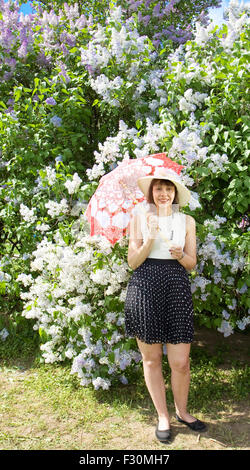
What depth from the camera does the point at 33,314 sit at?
12.1ft

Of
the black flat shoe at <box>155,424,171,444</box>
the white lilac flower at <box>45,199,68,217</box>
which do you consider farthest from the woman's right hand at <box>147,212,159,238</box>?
the black flat shoe at <box>155,424,171,444</box>

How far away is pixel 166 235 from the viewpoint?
9.31ft

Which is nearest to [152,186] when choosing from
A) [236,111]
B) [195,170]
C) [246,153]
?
[195,170]

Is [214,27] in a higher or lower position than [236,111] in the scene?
higher

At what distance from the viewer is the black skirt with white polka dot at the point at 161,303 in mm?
2826

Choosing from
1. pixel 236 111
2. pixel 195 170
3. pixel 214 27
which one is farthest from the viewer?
pixel 214 27

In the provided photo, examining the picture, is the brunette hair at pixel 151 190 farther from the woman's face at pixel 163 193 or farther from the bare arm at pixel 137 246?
the bare arm at pixel 137 246

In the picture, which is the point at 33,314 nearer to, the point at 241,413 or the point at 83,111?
the point at 241,413

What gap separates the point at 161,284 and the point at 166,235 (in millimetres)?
292

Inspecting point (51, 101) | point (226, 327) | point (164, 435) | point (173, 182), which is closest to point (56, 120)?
point (51, 101)

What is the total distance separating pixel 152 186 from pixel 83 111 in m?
1.99

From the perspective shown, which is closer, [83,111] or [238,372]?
[238,372]

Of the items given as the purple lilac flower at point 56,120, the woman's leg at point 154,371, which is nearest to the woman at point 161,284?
the woman's leg at point 154,371

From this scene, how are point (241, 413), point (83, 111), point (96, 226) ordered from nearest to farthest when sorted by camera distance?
point (96, 226), point (241, 413), point (83, 111)
